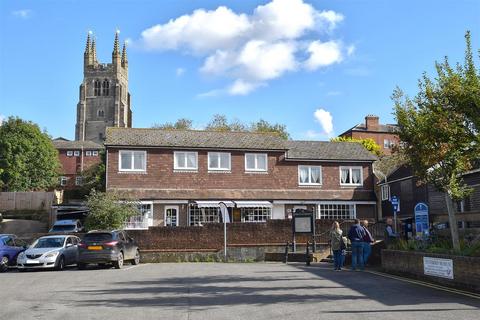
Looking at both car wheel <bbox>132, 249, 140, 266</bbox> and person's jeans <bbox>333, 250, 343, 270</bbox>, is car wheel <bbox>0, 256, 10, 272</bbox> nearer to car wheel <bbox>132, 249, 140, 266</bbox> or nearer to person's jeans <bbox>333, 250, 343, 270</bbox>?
car wheel <bbox>132, 249, 140, 266</bbox>

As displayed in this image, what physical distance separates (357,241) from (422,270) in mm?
3823

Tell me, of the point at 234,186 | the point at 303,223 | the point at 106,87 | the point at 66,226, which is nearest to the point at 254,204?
the point at 234,186

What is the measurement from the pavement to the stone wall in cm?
61

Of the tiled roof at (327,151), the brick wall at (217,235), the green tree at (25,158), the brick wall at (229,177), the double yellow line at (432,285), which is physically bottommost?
the double yellow line at (432,285)

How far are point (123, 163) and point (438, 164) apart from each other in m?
24.1

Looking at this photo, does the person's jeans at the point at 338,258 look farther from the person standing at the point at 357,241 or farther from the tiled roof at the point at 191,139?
the tiled roof at the point at 191,139

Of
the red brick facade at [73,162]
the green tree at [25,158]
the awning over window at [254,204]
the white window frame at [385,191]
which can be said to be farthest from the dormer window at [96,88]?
the white window frame at [385,191]

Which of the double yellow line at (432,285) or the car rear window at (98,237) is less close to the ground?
the car rear window at (98,237)

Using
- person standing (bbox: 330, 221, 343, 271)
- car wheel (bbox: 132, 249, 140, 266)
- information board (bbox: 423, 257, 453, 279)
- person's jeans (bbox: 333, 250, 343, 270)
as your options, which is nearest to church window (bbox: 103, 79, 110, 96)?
car wheel (bbox: 132, 249, 140, 266)

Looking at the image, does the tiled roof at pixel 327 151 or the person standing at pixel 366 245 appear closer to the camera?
the person standing at pixel 366 245

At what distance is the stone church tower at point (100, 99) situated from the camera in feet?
382

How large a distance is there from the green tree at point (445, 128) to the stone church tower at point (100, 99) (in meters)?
105

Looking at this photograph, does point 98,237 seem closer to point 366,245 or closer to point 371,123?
point 366,245

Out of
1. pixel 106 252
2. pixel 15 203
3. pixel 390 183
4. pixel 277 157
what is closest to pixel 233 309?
pixel 106 252
